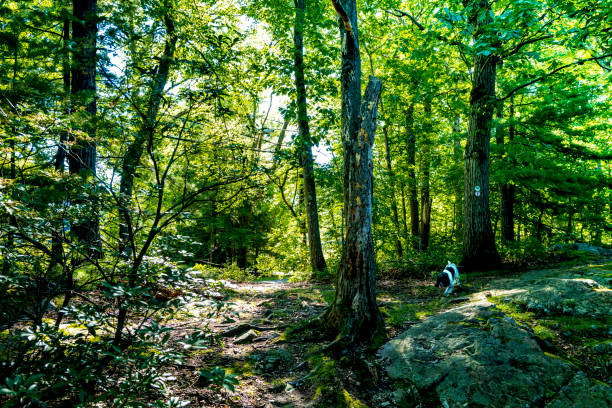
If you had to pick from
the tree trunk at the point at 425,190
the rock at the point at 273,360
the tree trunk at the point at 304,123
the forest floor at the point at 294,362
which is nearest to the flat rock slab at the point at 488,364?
the forest floor at the point at 294,362

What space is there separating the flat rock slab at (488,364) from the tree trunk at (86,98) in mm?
3256

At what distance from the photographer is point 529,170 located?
8492 millimetres

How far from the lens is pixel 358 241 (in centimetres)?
393

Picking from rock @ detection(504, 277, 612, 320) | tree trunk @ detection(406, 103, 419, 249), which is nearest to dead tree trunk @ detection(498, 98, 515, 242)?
tree trunk @ detection(406, 103, 419, 249)

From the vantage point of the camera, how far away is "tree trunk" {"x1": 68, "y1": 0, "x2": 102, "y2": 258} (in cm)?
275

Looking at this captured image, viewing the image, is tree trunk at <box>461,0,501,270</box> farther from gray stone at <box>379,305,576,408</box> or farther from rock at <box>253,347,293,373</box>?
rock at <box>253,347,293,373</box>

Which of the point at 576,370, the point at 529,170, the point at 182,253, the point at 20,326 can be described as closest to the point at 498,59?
the point at 529,170

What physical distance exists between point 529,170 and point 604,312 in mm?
6137

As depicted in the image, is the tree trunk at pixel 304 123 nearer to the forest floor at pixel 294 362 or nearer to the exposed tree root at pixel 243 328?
the forest floor at pixel 294 362

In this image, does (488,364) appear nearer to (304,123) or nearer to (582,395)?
(582,395)

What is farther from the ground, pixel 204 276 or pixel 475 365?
pixel 204 276

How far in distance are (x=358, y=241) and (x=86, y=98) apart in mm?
3623

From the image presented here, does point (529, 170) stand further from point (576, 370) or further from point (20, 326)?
point (20, 326)

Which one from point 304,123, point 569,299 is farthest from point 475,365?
point 304,123
